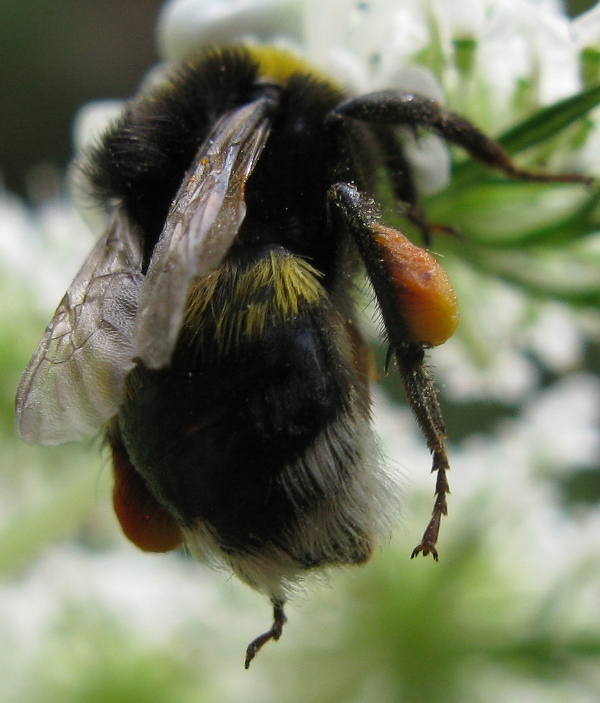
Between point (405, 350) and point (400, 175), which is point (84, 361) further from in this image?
point (400, 175)

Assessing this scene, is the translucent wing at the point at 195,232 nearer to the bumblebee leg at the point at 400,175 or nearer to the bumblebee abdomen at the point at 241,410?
the bumblebee abdomen at the point at 241,410

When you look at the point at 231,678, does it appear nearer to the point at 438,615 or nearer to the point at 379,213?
the point at 438,615

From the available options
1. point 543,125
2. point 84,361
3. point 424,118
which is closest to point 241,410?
point 84,361

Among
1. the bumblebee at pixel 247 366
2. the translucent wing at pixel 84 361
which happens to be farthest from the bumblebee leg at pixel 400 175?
the translucent wing at pixel 84 361

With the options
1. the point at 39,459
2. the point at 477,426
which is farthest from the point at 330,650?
the point at 477,426

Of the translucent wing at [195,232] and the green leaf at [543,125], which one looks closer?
the translucent wing at [195,232]

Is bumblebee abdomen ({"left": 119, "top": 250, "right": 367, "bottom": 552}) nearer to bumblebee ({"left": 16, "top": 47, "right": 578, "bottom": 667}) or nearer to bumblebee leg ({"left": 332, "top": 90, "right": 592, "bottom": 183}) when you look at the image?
bumblebee ({"left": 16, "top": 47, "right": 578, "bottom": 667})
